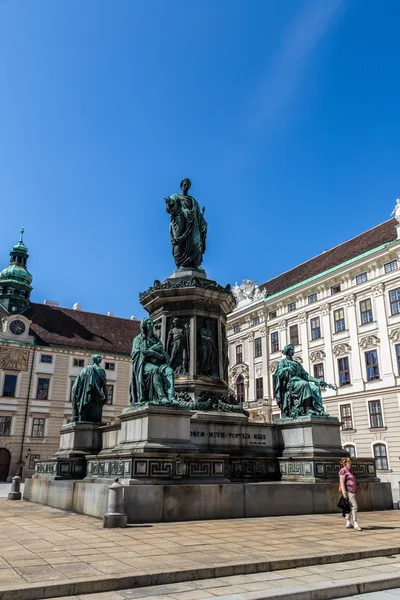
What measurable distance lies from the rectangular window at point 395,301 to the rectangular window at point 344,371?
5.97m

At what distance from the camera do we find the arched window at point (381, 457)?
3819 cm

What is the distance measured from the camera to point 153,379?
12.4 meters

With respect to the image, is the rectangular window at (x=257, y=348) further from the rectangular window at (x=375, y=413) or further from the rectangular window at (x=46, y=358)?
the rectangular window at (x=46, y=358)

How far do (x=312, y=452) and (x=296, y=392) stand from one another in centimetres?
→ 199

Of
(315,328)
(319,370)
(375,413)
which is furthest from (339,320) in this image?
(375,413)

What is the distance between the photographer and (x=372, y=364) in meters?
41.0

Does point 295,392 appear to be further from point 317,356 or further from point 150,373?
point 317,356

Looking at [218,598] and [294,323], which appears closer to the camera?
[218,598]

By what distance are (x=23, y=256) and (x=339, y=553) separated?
6070 cm

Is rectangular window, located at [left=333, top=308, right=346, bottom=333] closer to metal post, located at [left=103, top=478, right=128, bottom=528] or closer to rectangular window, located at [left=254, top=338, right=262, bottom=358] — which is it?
rectangular window, located at [left=254, top=338, right=262, bottom=358]

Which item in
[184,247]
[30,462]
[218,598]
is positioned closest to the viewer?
[218,598]

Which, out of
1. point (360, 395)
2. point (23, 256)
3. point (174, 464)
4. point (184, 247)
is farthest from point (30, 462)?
point (174, 464)

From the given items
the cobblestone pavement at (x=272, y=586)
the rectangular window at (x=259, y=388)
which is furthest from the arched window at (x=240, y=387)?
the cobblestone pavement at (x=272, y=586)

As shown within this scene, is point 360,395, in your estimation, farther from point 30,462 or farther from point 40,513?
point 40,513
